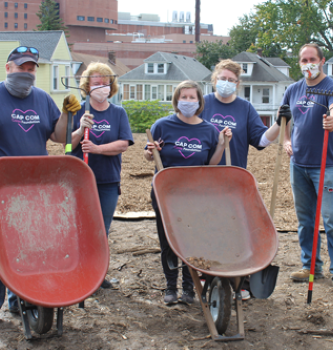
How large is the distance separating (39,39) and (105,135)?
30.9 m

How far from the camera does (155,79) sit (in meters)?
42.4

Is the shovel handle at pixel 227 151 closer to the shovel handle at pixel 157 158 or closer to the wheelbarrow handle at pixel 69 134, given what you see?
the shovel handle at pixel 157 158

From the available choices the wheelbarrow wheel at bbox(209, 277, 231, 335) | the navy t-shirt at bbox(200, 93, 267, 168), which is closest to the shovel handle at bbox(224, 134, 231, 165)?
the navy t-shirt at bbox(200, 93, 267, 168)

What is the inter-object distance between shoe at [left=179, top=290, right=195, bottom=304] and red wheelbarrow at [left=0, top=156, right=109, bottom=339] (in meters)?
0.95

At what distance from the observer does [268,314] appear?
3.64 metres

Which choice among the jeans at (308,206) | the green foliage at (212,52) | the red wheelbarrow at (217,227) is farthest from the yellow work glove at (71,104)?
the green foliage at (212,52)

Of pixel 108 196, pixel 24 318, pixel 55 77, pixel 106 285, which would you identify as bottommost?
pixel 106 285

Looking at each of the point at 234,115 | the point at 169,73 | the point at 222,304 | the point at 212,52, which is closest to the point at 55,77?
the point at 169,73

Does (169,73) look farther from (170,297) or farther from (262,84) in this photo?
(170,297)

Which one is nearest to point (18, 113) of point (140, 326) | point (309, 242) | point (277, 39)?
point (140, 326)

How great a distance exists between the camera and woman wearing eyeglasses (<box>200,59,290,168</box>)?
4086 mm

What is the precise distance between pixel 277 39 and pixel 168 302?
33713mm

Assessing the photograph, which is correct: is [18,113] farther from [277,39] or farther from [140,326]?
[277,39]

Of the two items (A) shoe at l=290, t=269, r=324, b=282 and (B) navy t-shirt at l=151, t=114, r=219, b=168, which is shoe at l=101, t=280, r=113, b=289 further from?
(A) shoe at l=290, t=269, r=324, b=282
